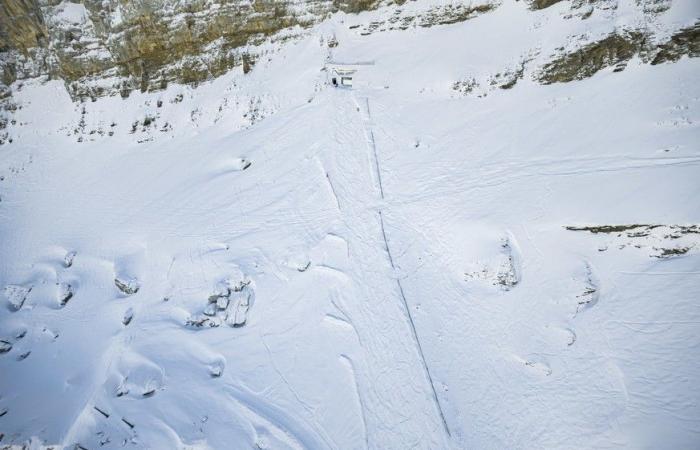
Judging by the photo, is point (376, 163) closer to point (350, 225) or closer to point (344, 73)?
point (350, 225)

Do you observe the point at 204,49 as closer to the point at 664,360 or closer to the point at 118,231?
the point at 118,231

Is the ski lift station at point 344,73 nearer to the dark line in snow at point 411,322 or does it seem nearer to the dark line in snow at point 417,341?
the dark line in snow at point 411,322

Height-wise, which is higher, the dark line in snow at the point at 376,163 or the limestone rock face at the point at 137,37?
the limestone rock face at the point at 137,37

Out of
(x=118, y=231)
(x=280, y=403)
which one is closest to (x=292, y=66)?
(x=118, y=231)

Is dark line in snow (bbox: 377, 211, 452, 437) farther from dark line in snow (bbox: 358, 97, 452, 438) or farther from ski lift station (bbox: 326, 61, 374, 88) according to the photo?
ski lift station (bbox: 326, 61, 374, 88)

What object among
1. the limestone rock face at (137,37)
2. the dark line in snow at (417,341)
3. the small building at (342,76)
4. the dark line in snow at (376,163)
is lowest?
the dark line in snow at (417,341)

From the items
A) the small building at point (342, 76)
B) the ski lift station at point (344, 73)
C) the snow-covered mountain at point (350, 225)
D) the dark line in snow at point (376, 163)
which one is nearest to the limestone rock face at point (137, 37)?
the snow-covered mountain at point (350, 225)
